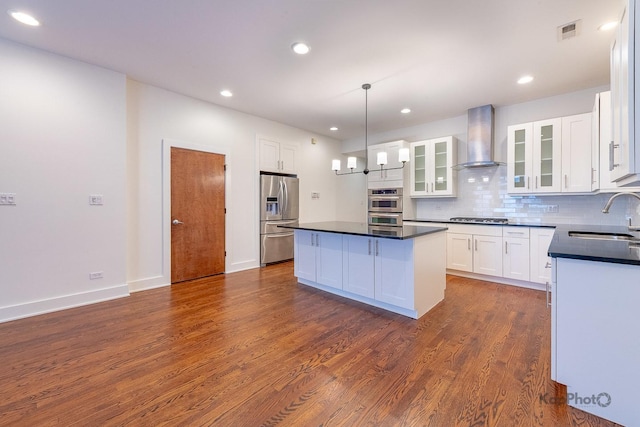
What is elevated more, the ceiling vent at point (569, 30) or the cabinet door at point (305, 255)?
the ceiling vent at point (569, 30)

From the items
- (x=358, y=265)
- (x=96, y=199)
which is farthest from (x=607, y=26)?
(x=96, y=199)

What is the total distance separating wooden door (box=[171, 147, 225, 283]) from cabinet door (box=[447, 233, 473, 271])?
372 cm

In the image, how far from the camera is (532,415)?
1.46 metres

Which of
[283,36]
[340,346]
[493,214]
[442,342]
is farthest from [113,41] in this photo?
[493,214]

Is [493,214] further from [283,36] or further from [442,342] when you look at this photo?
[283,36]

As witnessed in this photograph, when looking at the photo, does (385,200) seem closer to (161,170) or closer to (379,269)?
(379,269)

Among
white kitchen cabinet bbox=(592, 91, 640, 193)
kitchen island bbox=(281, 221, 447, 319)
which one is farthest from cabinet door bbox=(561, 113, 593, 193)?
kitchen island bbox=(281, 221, 447, 319)

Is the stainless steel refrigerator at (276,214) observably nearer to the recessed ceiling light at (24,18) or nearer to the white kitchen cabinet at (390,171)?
the white kitchen cabinet at (390,171)

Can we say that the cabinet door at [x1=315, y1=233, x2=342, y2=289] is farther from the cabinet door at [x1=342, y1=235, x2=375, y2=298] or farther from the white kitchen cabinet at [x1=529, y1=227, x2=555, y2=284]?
the white kitchen cabinet at [x1=529, y1=227, x2=555, y2=284]

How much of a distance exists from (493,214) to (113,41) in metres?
5.54

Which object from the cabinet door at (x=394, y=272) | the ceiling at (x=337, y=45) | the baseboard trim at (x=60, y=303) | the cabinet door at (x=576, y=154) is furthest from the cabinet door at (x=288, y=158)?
the cabinet door at (x=576, y=154)

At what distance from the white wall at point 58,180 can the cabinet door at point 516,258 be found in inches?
202

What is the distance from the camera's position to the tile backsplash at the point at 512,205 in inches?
138

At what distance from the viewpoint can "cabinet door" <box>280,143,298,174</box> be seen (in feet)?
17.6
